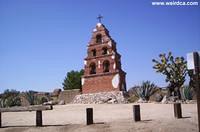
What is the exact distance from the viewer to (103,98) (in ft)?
80.9

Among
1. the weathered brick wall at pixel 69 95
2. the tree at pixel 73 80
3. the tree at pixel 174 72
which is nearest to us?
the tree at pixel 174 72

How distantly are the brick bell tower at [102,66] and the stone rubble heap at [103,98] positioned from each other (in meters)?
0.55

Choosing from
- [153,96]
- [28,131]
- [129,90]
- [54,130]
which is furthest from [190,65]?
[129,90]

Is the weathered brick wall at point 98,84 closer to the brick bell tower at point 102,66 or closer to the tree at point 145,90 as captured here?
the brick bell tower at point 102,66

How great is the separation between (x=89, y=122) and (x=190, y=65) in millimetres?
4247

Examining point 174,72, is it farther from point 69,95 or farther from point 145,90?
point 69,95

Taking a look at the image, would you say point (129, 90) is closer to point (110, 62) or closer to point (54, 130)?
point (110, 62)

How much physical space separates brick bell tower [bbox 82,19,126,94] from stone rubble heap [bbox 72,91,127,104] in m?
0.55

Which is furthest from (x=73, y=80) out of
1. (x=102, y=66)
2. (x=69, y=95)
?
(x=102, y=66)

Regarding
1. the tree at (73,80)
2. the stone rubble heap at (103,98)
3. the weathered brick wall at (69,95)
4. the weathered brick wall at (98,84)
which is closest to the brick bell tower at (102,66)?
the weathered brick wall at (98,84)

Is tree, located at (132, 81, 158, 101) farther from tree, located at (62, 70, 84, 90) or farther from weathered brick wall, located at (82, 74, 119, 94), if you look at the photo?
tree, located at (62, 70, 84, 90)

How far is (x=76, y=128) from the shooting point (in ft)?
26.0

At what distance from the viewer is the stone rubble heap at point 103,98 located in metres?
23.7

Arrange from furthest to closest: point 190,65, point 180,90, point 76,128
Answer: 1. point 180,90
2. point 76,128
3. point 190,65
